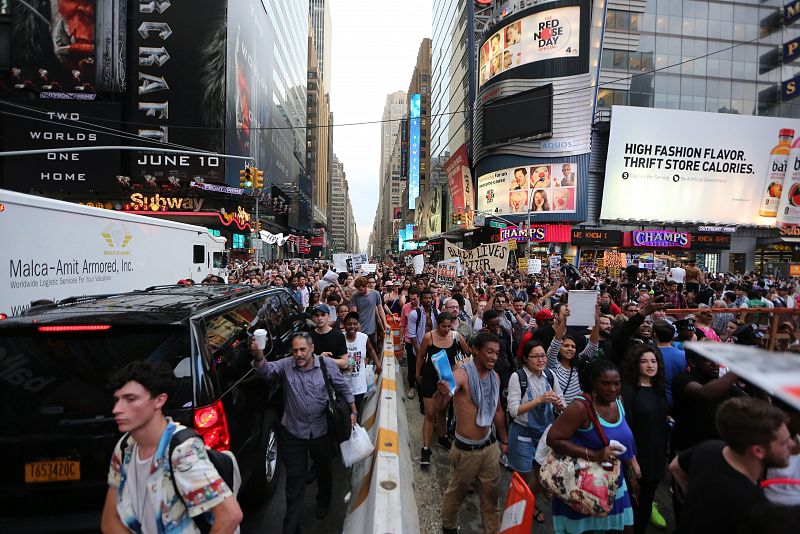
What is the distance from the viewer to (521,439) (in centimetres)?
401

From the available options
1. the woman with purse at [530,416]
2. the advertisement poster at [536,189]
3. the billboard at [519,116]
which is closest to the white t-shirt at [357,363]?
the woman with purse at [530,416]

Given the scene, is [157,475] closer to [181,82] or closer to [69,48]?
[181,82]

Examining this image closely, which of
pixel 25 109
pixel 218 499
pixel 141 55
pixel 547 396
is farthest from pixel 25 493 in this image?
pixel 25 109

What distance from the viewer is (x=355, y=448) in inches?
153

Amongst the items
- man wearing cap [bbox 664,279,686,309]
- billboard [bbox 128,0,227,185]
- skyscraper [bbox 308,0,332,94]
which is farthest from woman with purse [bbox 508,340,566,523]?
skyscraper [bbox 308,0,332,94]

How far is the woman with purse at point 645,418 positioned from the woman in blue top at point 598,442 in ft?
1.91

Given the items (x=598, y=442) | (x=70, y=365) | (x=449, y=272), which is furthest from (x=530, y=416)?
(x=449, y=272)

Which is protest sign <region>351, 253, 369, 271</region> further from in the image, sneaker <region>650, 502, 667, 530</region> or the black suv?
sneaker <region>650, 502, 667, 530</region>

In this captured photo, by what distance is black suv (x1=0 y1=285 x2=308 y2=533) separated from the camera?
2.62 meters

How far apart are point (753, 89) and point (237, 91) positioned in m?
54.6

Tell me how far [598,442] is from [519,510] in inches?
28.2

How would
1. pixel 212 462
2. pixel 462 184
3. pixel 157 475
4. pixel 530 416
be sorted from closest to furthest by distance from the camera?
pixel 157 475
pixel 212 462
pixel 530 416
pixel 462 184

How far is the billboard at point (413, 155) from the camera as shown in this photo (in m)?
86.9

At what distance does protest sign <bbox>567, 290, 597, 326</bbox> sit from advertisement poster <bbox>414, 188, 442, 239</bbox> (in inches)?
2202
